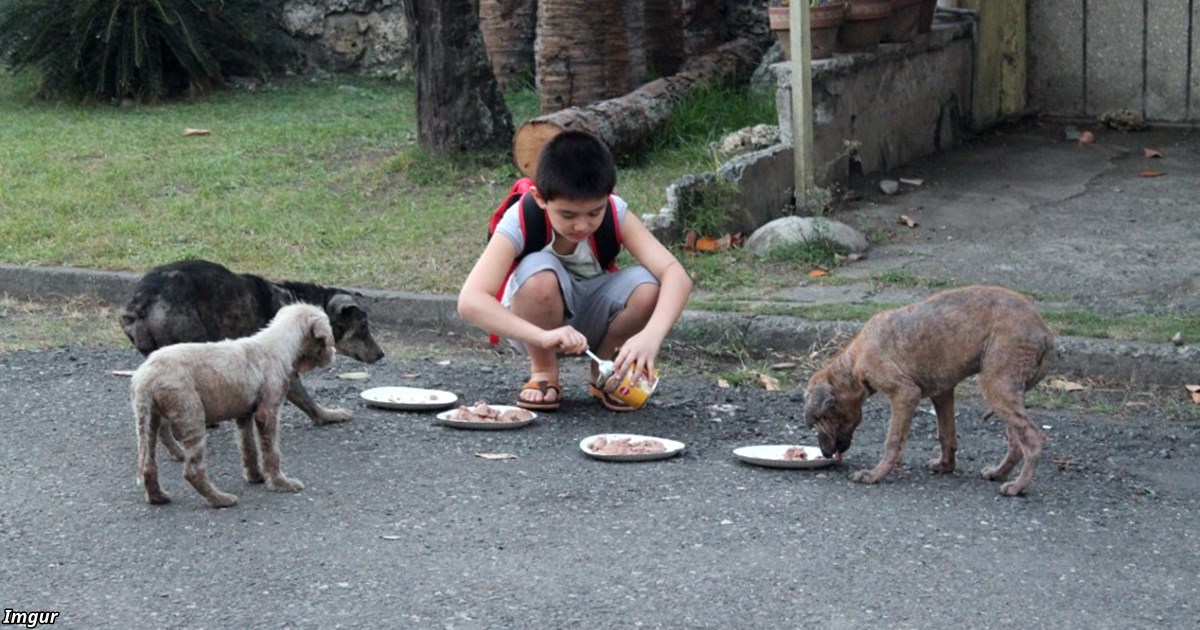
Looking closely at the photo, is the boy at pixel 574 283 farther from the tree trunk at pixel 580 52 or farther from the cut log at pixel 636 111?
the tree trunk at pixel 580 52

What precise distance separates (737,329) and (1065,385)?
1548mm

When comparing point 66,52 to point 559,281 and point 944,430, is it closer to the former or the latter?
point 559,281

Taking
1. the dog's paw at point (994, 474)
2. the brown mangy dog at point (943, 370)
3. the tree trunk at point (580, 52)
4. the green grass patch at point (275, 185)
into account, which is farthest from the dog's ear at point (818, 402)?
the tree trunk at point (580, 52)

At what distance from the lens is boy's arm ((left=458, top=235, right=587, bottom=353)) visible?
605 cm

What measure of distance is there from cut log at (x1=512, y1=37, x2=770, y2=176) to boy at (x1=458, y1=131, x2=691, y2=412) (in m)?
2.86

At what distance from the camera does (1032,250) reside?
8.90 meters

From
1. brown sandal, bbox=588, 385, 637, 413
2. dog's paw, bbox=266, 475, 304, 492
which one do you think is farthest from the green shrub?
dog's paw, bbox=266, 475, 304, 492

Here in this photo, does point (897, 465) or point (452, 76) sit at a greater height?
point (452, 76)

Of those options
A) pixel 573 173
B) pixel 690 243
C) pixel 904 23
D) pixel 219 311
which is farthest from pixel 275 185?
pixel 573 173

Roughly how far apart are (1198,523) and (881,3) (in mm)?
5938

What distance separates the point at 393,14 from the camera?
1561 cm

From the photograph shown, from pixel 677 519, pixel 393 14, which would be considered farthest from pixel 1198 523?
pixel 393 14

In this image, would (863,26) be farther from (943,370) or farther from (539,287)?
(943,370)

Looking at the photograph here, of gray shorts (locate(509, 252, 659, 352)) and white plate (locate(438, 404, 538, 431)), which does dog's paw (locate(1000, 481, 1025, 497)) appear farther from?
white plate (locate(438, 404, 538, 431))
